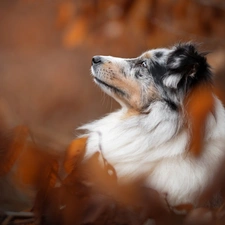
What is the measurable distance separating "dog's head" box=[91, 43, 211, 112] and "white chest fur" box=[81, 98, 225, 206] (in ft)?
0.24

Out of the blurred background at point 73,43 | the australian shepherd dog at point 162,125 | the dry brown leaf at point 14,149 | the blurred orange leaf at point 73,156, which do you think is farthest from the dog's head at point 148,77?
the dry brown leaf at point 14,149

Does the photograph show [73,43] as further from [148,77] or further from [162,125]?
[162,125]

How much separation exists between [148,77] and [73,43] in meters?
1.61

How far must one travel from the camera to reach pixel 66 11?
11.3 feet

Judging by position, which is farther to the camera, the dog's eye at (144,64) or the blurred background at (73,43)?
the dog's eye at (144,64)

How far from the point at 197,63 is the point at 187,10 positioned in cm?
43

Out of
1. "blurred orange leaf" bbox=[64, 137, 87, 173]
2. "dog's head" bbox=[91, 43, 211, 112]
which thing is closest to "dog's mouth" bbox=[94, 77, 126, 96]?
"dog's head" bbox=[91, 43, 211, 112]

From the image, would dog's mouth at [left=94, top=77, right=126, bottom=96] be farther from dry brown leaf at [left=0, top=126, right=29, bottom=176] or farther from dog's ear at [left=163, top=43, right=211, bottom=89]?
dry brown leaf at [left=0, top=126, right=29, bottom=176]

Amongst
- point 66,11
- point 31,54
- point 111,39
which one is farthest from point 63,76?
point 66,11

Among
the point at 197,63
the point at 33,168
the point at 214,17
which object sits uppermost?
the point at 214,17

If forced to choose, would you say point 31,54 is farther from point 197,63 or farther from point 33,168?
point 33,168

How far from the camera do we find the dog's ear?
2553 mm

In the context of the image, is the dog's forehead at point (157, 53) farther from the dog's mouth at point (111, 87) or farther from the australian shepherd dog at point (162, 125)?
the dog's mouth at point (111, 87)

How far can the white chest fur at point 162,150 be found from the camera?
7.97 feet
